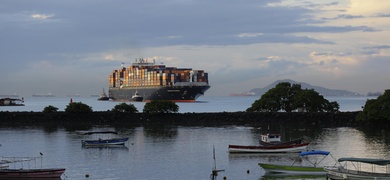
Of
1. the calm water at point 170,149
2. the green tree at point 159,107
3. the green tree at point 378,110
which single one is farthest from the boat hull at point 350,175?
the green tree at point 159,107

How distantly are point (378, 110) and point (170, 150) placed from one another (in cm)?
3161

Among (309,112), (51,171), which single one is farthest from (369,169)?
(309,112)

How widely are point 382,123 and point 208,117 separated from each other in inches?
891

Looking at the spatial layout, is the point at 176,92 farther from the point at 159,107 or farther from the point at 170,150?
the point at 170,150

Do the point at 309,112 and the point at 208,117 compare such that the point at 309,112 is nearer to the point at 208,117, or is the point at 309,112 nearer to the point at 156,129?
the point at 208,117

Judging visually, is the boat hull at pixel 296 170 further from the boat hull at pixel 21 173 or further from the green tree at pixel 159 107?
the green tree at pixel 159 107

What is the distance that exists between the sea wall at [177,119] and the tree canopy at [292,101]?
3396 millimetres

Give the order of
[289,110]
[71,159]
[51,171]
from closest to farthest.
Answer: [51,171]
[71,159]
[289,110]

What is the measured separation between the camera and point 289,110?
85.6 metres

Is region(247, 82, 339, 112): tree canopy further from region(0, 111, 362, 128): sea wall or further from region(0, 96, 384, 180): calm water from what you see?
region(0, 96, 384, 180): calm water

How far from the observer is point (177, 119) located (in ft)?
270

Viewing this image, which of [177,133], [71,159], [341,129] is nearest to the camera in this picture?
[71,159]

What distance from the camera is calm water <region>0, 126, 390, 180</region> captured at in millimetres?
38438

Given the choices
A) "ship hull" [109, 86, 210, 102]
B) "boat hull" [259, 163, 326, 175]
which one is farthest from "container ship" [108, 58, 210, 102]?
"boat hull" [259, 163, 326, 175]
